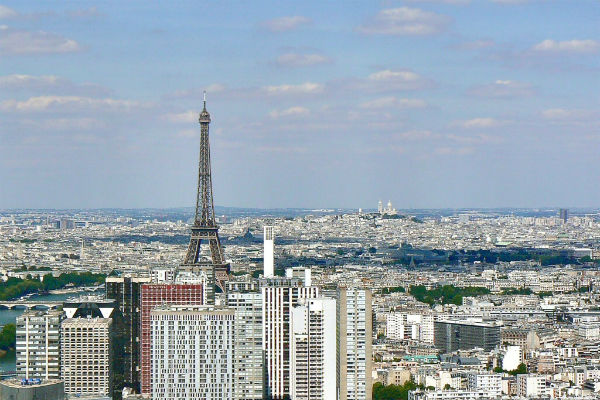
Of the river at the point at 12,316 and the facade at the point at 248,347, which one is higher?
the facade at the point at 248,347

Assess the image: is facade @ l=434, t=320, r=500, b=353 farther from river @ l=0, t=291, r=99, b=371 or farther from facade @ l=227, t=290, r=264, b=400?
facade @ l=227, t=290, r=264, b=400

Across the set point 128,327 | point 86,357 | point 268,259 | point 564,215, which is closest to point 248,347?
point 86,357

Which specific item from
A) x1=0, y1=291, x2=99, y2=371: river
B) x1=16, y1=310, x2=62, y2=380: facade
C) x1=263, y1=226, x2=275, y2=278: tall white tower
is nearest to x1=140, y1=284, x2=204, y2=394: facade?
x1=263, y1=226, x2=275, y2=278: tall white tower

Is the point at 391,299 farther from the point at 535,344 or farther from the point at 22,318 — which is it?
the point at 22,318

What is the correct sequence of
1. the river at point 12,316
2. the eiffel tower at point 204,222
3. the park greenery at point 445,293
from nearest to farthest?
the river at point 12,316 → the eiffel tower at point 204,222 → the park greenery at point 445,293

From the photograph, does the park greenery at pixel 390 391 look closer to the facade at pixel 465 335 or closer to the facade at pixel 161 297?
the facade at pixel 161 297

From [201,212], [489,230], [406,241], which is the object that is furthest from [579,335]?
[489,230]

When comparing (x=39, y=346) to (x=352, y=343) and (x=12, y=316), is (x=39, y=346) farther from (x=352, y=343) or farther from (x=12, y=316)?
(x=12, y=316)

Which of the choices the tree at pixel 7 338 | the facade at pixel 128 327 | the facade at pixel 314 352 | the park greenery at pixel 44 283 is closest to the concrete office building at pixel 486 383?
the facade at pixel 314 352
